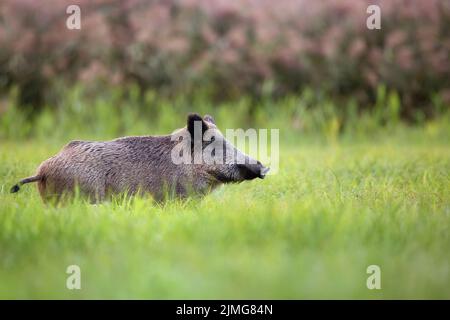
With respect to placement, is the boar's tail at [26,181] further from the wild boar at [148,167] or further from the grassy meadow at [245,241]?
the grassy meadow at [245,241]

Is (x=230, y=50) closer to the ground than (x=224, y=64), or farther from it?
farther from it

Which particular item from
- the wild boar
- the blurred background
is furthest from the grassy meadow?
the blurred background

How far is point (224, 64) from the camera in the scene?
40.4 ft

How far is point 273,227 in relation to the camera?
456 cm

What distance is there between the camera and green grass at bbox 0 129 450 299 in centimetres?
367

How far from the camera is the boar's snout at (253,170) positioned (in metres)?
5.85

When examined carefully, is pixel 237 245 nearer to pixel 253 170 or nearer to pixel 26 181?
pixel 253 170

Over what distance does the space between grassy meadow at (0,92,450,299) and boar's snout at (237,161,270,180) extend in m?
0.24

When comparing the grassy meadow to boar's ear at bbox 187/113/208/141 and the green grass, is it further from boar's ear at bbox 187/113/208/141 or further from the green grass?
boar's ear at bbox 187/113/208/141

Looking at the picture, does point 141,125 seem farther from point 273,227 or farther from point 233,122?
point 273,227

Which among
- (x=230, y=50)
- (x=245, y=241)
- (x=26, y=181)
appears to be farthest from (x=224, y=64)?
(x=245, y=241)

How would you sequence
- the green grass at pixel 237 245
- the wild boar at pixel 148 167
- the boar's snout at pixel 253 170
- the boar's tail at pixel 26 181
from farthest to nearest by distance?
1. the boar's snout at pixel 253 170
2. the wild boar at pixel 148 167
3. the boar's tail at pixel 26 181
4. the green grass at pixel 237 245

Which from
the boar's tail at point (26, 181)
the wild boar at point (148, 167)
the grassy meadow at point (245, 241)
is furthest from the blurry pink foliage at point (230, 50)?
the boar's tail at point (26, 181)

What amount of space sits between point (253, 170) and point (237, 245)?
1.66 m
